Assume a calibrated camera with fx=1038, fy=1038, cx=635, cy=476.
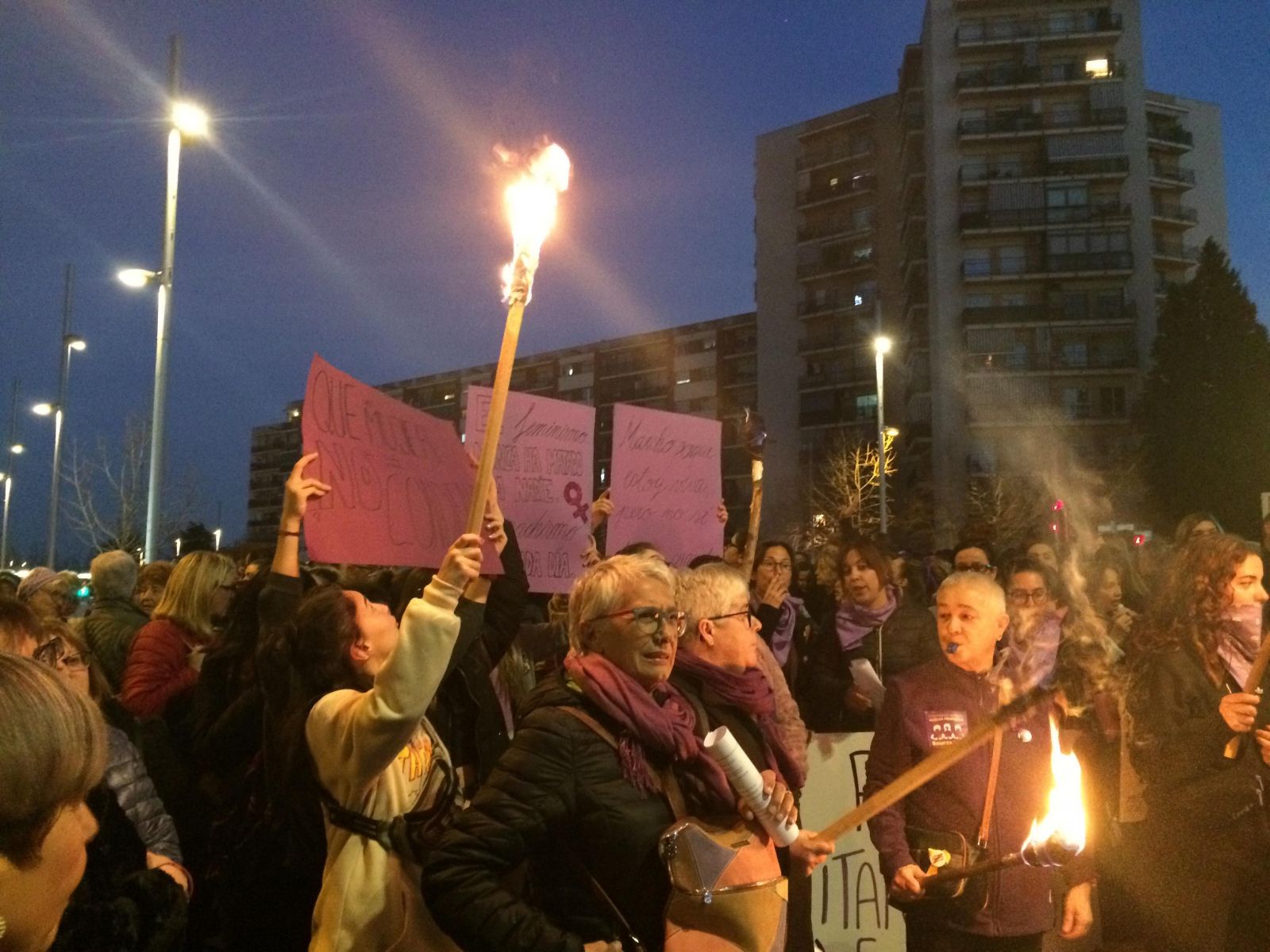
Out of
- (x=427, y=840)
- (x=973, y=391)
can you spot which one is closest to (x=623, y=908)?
(x=427, y=840)

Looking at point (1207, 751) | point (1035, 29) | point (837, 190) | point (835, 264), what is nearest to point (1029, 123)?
point (1035, 29)

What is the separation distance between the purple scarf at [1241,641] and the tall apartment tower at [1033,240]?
4638cm

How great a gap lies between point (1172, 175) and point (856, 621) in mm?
59397

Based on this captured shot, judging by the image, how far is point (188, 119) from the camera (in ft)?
41.3

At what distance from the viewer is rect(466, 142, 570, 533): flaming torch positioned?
2.43 m

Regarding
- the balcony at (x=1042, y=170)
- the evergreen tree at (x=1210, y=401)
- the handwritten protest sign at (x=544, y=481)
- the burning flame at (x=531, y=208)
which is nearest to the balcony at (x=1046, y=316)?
the evergreen tree at (x=1210, y=401)

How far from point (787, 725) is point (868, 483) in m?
38.8

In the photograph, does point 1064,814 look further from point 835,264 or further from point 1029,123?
point 835,264

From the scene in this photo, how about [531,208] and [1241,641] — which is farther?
[1241,641]

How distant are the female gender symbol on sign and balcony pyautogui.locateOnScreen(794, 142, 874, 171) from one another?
61412 millimetres

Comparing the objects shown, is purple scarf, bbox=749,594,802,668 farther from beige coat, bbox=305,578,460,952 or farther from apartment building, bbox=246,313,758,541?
apartment building, bbox=246,313,758,541

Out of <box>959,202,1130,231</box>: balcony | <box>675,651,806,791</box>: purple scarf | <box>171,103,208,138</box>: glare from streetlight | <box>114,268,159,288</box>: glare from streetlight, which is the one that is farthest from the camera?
<box>959,202,1130,231</box>: balcony

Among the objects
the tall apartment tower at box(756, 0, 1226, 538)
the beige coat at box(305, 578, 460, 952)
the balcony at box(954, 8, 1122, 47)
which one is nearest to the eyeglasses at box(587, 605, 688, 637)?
the beige coat at box(305, 578, 460, 952)

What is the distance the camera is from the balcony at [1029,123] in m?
51.5
